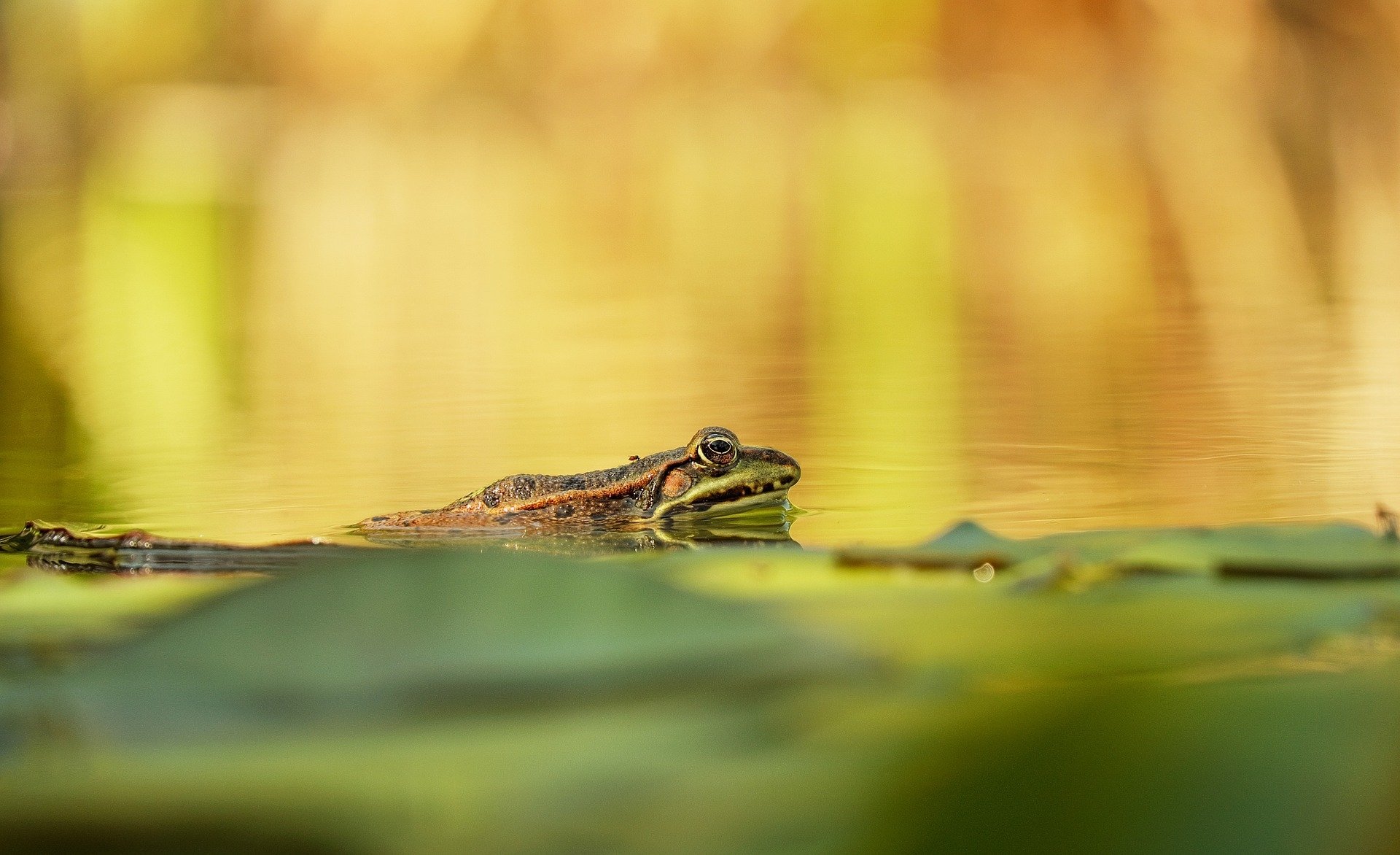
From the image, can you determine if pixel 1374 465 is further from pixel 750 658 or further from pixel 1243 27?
pixel 1243 27

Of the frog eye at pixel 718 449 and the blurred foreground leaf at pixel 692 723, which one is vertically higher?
the frog eye at pixel 718 449

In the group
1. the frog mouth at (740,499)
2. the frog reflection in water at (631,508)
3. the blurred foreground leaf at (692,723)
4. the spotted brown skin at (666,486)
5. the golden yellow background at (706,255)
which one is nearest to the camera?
the blurred foreground leaf at (692,723)

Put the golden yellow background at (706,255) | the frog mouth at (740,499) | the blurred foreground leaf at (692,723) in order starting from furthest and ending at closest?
the golden yellow background at (706,255) → the frog mouth at (740,499) → the blurred foreground leaf at (692,723)

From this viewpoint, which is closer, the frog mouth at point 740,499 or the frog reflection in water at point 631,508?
the frog reflection in water at point 631,508

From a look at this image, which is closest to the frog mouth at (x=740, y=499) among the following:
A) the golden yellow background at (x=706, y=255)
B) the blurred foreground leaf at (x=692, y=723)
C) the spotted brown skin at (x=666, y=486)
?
the spotted brown skin at (x=666, y=486)

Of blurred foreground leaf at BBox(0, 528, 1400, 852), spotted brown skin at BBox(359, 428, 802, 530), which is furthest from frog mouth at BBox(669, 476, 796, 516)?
blurred foreground leaf at BBox(0, 528, 1400, 852)

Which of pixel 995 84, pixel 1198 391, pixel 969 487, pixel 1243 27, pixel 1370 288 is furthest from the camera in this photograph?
pixel 995 84

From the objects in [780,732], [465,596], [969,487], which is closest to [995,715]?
[780,732]

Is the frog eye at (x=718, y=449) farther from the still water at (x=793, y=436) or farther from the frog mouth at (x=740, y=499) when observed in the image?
the still water at (x=793, y=436)
